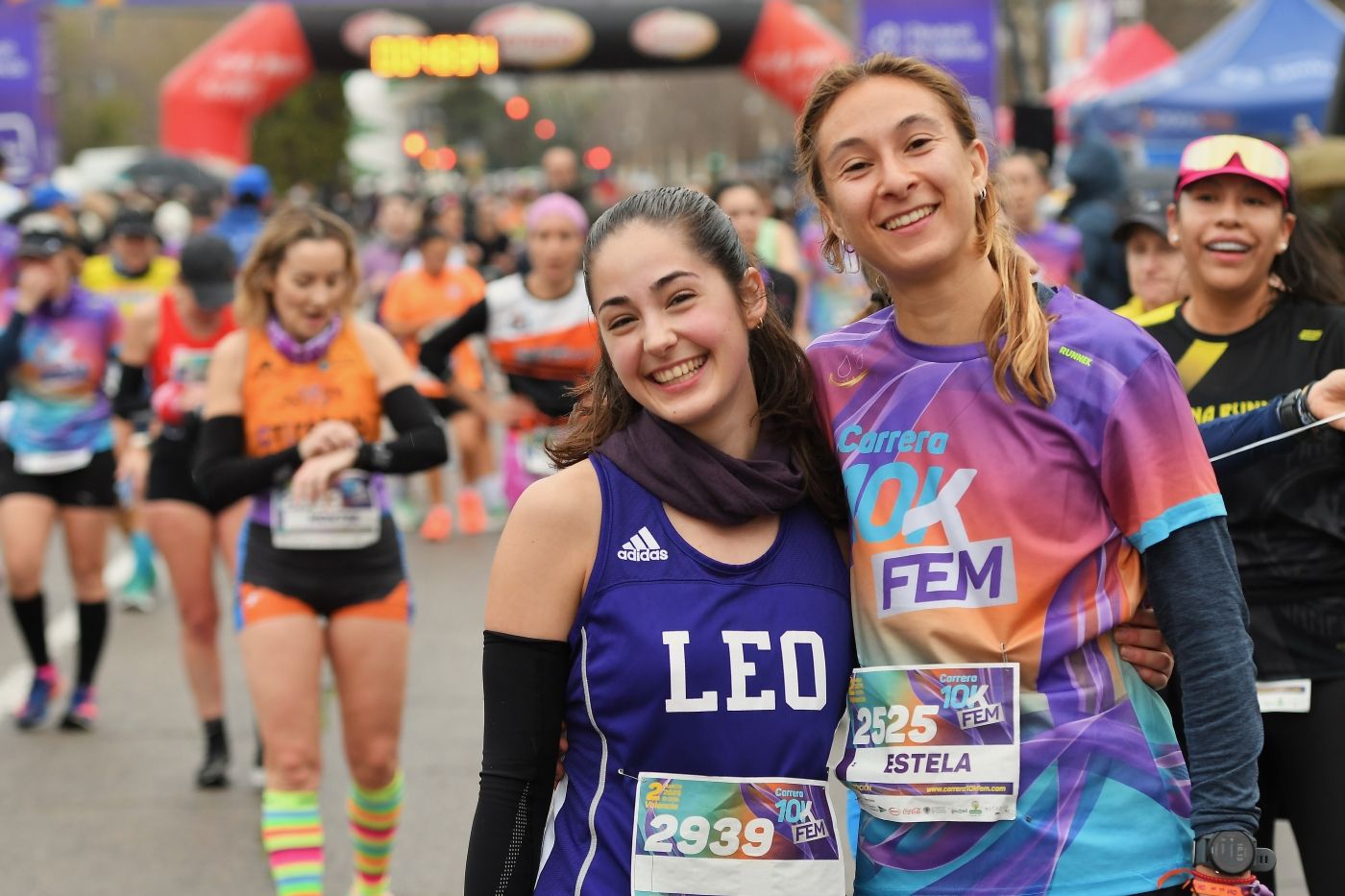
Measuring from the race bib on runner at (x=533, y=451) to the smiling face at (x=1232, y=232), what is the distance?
3.73 metres

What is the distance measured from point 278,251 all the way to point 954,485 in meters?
3.32

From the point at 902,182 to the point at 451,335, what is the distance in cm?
512

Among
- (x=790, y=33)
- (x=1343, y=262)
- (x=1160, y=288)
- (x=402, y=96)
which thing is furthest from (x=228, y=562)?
(x=402, y=96)

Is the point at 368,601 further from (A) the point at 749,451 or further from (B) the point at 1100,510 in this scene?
(B) the point at 1100,510

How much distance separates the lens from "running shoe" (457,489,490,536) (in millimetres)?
12898

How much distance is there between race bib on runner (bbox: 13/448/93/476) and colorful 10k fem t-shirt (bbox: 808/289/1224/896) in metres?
6.29

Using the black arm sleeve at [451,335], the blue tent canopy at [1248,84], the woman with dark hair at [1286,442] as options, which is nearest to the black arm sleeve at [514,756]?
the woman with dark hair at [1286,442]

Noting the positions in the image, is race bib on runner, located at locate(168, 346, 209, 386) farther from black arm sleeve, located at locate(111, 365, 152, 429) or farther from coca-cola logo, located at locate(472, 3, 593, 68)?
coca-cola logo, located at locate(472, 3, 593, 68)

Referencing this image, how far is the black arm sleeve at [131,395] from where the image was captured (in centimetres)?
742

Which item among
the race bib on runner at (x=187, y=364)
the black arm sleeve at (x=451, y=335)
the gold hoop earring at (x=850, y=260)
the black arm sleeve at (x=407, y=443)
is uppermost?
the black arm sleeve at (x=451, y=335)

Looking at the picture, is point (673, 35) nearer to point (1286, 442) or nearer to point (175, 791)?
point (175, 791)

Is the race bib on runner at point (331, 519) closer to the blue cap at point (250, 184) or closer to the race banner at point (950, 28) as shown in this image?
the blue cap at point (250, 184)

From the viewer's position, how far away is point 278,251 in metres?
5.38

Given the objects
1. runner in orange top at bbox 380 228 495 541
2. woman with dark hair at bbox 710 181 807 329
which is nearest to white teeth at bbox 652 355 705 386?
woman with dark hair at bbox 710 181 807 329
